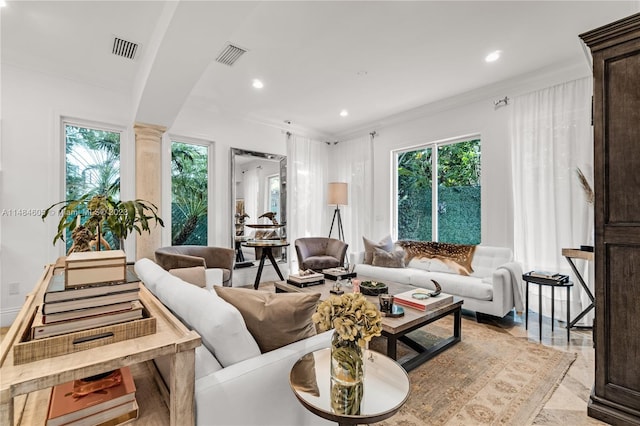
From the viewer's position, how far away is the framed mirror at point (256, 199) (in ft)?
15.4

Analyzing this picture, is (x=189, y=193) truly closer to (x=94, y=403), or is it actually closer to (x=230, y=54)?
(x=230, y=54)

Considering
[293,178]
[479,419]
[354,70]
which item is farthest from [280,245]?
[479,419]

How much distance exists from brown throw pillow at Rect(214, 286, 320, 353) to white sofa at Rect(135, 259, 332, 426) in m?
0.05

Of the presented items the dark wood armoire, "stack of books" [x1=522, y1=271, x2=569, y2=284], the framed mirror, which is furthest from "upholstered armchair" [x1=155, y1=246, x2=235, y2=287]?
the dark wood armoire

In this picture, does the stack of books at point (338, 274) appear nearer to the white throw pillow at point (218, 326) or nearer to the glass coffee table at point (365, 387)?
the glass coffee table at point (365, 387)

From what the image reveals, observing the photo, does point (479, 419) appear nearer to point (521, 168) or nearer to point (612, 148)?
point (612, 148)

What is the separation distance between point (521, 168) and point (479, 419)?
300 centimetres

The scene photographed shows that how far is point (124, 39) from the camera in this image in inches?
105

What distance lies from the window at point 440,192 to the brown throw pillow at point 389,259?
2.69 ft

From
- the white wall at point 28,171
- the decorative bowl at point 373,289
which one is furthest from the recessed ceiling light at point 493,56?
the white wall at point 28,171

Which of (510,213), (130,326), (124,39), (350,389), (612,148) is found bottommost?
(350,389)

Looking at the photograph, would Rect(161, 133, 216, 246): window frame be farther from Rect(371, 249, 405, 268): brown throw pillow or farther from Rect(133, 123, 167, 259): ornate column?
Rect(371, 249, 405, 268): brown throw pillow

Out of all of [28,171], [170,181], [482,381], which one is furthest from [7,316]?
[482,381]

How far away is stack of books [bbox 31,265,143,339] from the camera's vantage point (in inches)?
33.4
